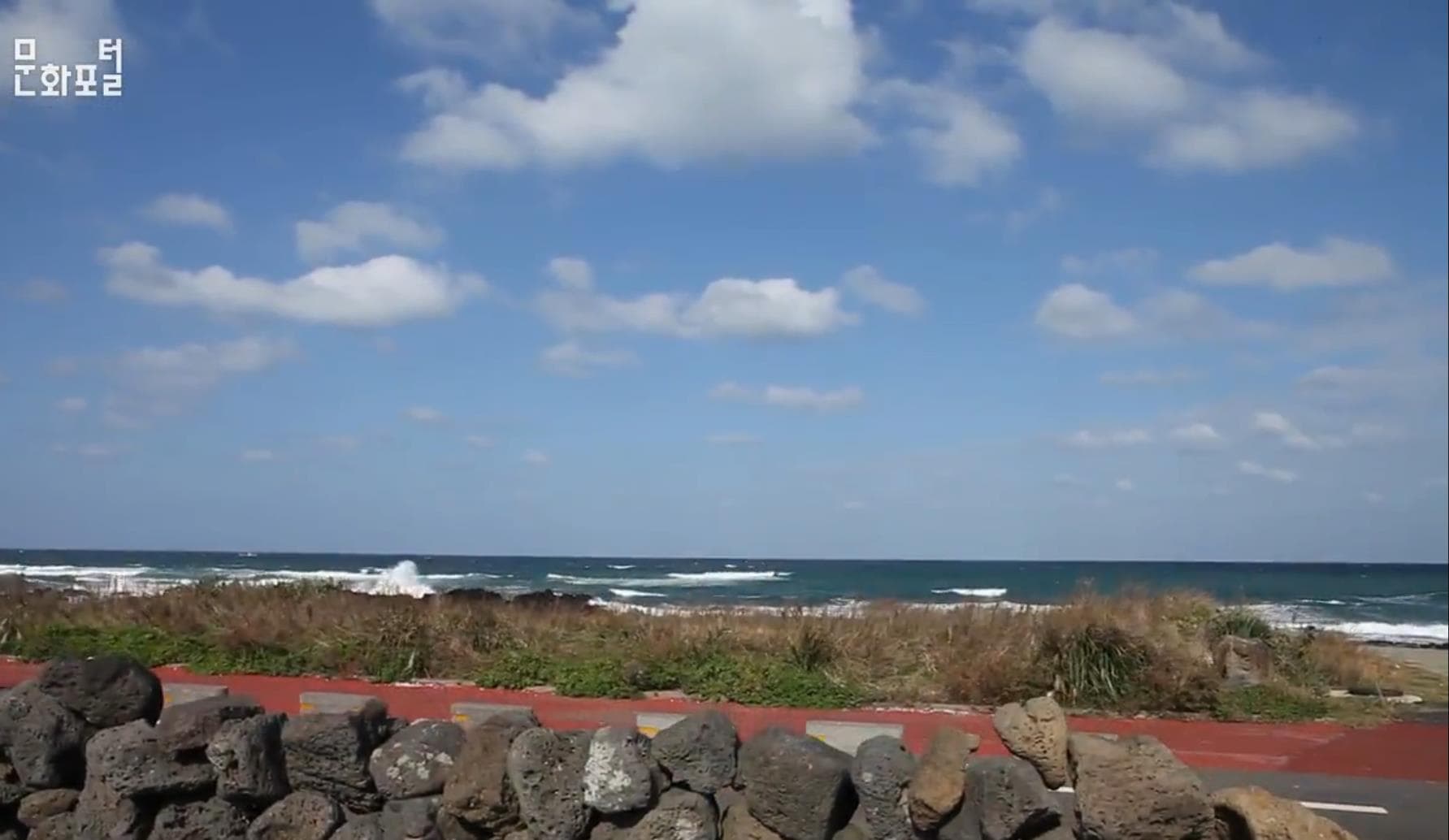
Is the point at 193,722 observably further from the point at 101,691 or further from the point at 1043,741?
the point at 1043,741

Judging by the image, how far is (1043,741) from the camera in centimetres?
470

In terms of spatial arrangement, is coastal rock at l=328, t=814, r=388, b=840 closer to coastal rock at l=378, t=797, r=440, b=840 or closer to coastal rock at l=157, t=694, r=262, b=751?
coastal rock at l=378, t=797, r=440, b=840

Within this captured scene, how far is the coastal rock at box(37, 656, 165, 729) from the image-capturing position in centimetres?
557

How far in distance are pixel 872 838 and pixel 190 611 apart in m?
10.1

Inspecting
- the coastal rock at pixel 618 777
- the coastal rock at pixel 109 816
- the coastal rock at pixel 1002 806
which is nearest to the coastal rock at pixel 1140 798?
the coastal rock at pixel 1002 806

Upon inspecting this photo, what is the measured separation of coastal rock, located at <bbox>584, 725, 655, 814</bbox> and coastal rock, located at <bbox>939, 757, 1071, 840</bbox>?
3.87 ft

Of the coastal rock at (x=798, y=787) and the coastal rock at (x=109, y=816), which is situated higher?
the coastal rock at (x=798, y=787)

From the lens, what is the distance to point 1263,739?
930 centimetres

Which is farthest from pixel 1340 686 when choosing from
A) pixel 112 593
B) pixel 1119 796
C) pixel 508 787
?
pixel 112 593

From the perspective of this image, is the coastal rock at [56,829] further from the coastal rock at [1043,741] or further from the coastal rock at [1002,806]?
the coastal rock at [1043,741]

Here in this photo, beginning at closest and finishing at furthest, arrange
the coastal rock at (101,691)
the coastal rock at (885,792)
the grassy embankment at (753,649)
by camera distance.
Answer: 1. the coastal rock at (885,792)
2. the coastal rock at (101,691)
3. the grassy embankment at (753,649)

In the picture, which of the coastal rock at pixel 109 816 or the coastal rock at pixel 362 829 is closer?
the coastal rock at pixel 362 829

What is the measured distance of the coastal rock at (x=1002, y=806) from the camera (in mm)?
4430

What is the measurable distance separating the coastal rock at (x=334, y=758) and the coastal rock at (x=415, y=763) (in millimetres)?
57
